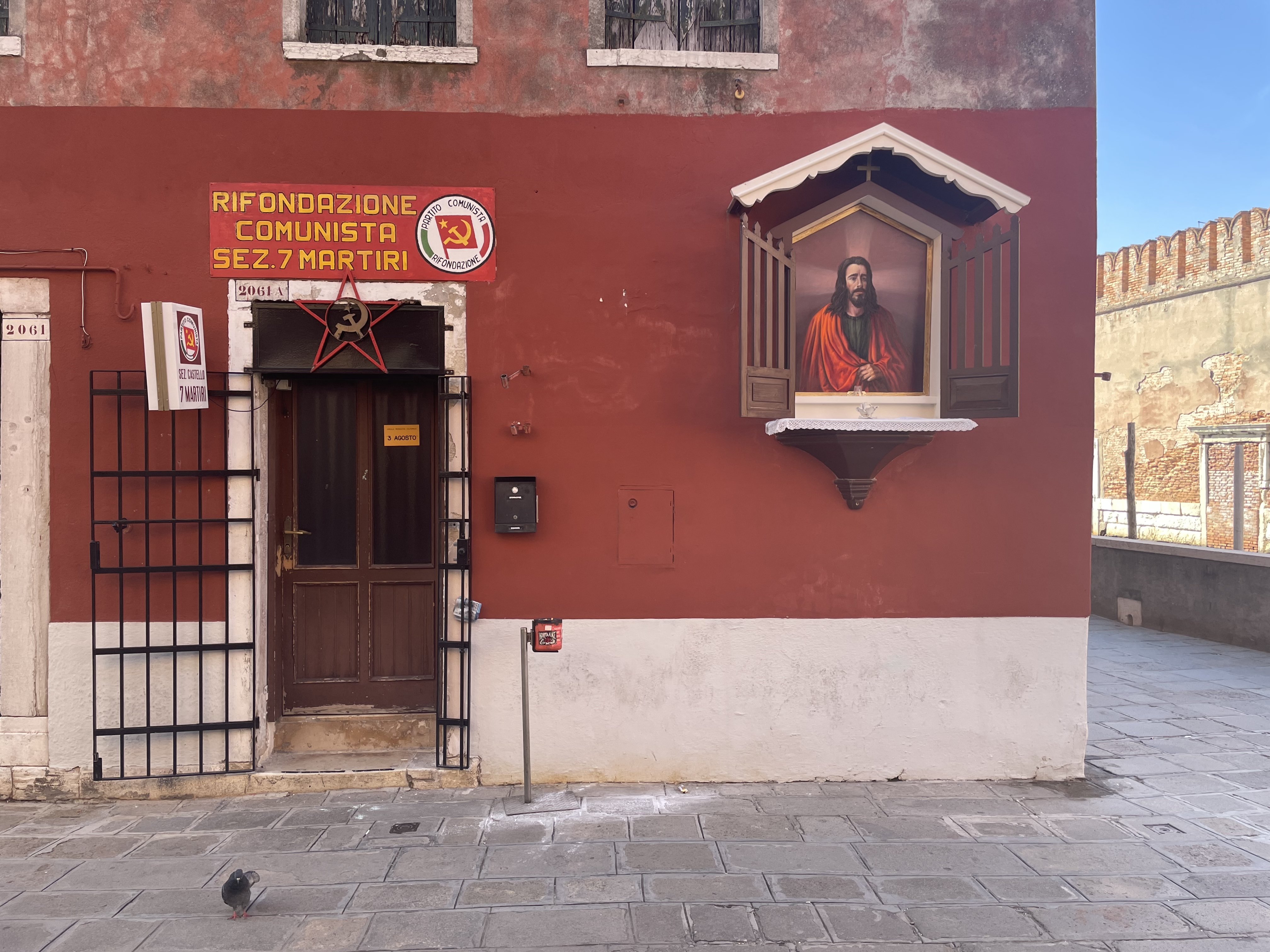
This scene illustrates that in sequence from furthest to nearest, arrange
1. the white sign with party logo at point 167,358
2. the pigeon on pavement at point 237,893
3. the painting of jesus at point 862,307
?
the painting of jesus at point 862,307
the white sign with party logo at point 167,358
the pigeon on pavement at point 237,893

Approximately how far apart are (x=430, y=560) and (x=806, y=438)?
302 cm

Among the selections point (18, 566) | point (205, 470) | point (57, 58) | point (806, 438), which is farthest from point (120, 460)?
point (806, 438)

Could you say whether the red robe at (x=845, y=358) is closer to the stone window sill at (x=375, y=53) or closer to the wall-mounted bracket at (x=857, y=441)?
the wall-mounted bracket at (x=857, y=441)

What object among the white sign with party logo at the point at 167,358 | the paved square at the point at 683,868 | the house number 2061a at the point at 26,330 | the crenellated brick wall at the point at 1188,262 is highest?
the crenellated brick wall at the point at 1188,262

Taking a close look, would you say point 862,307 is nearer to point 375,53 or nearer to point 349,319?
point 349,319

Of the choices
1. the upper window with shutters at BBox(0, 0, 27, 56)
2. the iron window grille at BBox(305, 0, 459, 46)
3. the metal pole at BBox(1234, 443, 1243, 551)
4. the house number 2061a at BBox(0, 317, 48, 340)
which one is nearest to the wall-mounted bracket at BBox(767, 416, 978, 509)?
the iron window grille at BBox(305, 0, 459, 46)

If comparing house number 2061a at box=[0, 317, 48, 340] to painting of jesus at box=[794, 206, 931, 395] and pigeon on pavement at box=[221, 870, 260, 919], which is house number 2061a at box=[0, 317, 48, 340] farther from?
painting of jesus at box=[794, 206, 931, 395]

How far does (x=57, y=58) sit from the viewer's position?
17.1 feet

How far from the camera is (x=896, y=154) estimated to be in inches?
201

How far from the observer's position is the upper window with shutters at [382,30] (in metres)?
5.30

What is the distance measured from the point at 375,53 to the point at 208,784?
533cm

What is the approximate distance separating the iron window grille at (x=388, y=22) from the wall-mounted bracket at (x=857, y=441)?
387 cm

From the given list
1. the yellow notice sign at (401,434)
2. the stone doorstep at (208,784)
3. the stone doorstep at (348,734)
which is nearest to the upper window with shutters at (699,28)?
the yellow notice sign at (401,434)

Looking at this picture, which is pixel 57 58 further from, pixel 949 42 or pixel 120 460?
pixel 949 42
